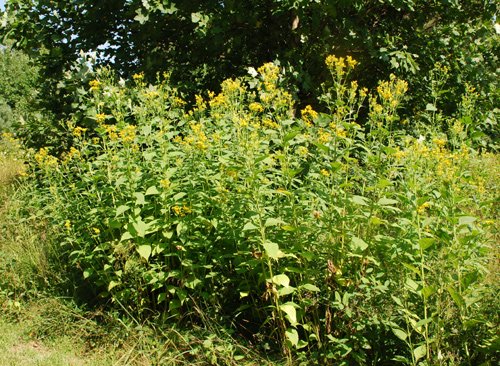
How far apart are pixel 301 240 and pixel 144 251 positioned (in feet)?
3.17

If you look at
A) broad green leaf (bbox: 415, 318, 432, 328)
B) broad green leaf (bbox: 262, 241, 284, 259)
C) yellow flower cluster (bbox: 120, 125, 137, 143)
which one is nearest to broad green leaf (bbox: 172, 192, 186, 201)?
yellow flower cluster (bbox: 120, 125, 137, 143)

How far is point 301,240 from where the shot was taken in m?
2.69

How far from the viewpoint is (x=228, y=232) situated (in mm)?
2871

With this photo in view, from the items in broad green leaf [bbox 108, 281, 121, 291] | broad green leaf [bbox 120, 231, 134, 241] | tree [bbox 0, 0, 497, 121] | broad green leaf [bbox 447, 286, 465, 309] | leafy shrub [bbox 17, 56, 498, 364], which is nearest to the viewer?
broad green leaf [bbox 447, 286, 465, 309]

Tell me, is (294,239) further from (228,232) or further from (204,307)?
(204,307)

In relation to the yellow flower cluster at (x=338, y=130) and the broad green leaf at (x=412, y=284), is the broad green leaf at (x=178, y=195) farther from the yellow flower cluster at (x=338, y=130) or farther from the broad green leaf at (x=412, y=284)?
the broad green leaf at (x=412, y=284)

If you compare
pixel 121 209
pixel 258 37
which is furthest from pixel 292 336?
pixel 258 37

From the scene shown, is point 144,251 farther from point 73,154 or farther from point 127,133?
point 73,154

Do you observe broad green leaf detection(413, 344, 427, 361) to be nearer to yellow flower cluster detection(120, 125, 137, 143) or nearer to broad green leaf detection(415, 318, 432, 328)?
broad green leaf detection(415, 318, 432, 328)

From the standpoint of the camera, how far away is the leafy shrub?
2.41 meters

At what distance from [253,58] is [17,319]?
3.77 meters

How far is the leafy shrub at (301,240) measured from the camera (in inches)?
95.0

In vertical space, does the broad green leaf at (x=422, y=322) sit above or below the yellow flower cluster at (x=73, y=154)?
below

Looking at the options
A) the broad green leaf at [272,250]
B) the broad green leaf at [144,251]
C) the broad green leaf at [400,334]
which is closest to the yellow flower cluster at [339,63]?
the broad green leaf at [272,250]
